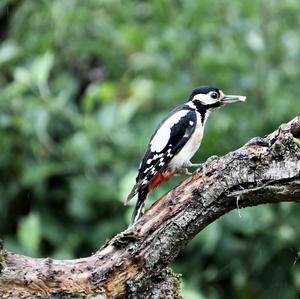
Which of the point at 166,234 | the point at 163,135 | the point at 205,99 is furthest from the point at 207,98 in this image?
the point at 166,234

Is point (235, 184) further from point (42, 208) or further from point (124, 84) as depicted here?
point (124, 84)

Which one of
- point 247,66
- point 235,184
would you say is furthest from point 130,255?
point 247,66

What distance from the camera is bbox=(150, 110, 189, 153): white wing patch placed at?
449 centimetres

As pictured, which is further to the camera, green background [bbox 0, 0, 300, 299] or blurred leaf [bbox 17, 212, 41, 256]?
green background [bbox 0, 0, 300, 299]

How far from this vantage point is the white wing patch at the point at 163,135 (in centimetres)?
449

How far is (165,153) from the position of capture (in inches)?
178

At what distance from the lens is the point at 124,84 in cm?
717

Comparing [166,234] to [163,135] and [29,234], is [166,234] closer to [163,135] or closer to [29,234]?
[163,135]

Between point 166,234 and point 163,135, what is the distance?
960 millimetres

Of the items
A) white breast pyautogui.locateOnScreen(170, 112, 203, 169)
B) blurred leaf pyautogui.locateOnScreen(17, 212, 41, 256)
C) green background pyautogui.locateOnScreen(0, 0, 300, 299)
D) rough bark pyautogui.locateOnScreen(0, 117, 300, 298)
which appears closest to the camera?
rough bark pyautogui.locateOnScreen(0, 117, 300, 298)

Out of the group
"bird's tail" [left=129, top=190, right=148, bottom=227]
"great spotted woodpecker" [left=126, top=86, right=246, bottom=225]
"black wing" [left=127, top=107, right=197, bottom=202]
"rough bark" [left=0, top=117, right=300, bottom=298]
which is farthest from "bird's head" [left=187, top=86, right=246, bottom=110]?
"rough bark" [left=0, top=117, right=300, bottom=298]

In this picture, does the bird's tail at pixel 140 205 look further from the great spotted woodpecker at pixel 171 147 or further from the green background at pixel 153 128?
the green background at pixel 153 128

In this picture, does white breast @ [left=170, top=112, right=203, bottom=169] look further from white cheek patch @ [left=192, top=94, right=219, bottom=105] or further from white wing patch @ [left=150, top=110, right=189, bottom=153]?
white cheek patch @ [left=192, top=94, right=219, bottom=105]

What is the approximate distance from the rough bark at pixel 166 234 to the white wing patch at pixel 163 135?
762 mm
